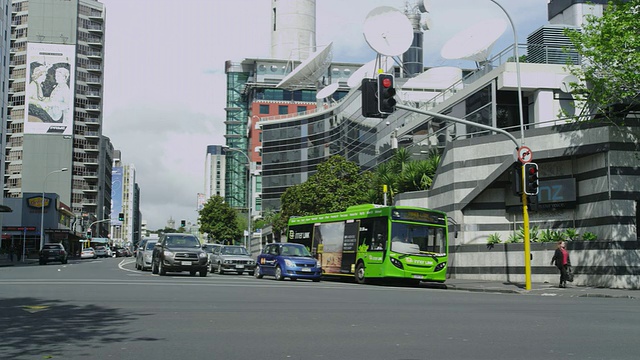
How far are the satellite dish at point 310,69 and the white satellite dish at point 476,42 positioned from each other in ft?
160

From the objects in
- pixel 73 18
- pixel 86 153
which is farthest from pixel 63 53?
pixel 86 153

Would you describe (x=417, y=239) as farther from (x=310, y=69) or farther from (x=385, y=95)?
(x=310, y=69)

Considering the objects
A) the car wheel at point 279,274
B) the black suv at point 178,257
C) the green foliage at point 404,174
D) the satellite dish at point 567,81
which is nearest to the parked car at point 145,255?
the black suv at point 178,257

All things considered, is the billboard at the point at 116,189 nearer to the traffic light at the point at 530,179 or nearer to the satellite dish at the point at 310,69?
the satellite dish at the point at 310,69

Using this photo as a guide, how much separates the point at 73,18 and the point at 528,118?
104250 mm

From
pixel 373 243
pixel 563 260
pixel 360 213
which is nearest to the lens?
pixel 563 260

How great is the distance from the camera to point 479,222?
30.7 metres

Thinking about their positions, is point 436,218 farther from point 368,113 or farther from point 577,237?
point 368,113

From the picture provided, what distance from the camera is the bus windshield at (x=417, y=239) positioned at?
86.3 feet

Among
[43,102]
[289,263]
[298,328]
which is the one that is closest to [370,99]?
[298,328]

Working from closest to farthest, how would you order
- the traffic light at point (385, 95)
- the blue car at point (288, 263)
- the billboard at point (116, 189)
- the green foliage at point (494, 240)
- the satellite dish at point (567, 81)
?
the traffic light at point (385, 95) < the blue car at point (288, 263) < the green foliage at point (494, 240) < the satellite dish at point (567, 81) < the billboard at point (116, 189)

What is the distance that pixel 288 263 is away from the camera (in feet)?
92.4

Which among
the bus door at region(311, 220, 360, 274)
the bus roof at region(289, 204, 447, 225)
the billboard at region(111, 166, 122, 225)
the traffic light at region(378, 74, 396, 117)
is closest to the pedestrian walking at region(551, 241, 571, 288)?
the bus roof at region(289, 204, 447, 225)

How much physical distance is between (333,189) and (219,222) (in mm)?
43977
